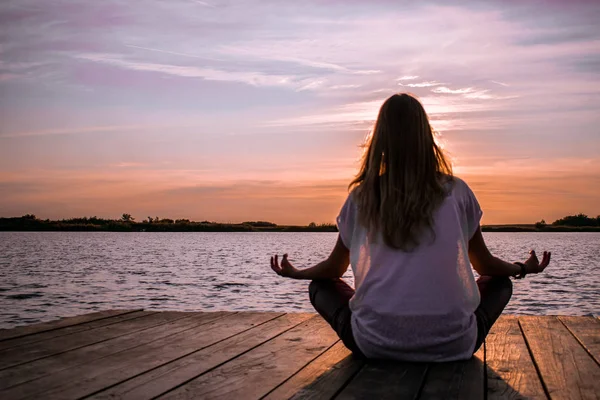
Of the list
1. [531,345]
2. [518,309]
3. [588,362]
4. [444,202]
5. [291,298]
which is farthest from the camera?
[291,298]

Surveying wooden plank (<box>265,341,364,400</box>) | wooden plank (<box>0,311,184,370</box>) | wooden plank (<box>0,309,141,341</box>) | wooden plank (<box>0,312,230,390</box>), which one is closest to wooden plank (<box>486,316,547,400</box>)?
wooden plank (<box>265,341,364,400</box>)

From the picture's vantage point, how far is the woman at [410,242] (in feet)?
11.6

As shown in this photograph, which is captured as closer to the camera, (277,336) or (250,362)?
(250,362)

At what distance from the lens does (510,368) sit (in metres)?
3.96

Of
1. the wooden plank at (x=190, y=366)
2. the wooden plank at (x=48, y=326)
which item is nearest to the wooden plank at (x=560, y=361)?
the wooden plank at (x=190, y=366)

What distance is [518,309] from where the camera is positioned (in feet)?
47.4

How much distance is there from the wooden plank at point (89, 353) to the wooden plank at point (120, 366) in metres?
0.09

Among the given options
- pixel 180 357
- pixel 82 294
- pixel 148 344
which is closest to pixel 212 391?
pixel 180 357

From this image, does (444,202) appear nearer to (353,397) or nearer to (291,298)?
(353,397)

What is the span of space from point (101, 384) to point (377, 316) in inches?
62.7

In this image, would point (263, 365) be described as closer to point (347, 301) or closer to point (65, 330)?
point (347, 301)

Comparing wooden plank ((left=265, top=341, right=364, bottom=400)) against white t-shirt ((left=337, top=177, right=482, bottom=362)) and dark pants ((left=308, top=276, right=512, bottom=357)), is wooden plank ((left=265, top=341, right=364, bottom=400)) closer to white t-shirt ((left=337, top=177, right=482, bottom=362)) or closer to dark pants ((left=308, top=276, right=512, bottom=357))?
dark pants ((left=308, top=276, right=512, bottom=357))

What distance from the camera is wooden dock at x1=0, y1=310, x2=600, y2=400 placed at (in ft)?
→ 11.1

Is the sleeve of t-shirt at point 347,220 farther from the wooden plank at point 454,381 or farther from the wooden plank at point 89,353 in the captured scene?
the wooden plank at point 89,353
